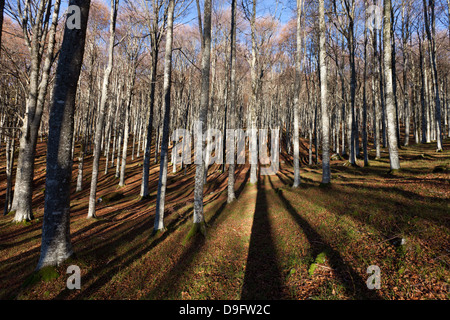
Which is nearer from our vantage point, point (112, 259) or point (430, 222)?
point (430, 222)

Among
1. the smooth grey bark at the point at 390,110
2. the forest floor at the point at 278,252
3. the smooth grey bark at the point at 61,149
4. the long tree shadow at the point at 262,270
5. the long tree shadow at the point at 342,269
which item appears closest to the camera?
the long tree shadow at the point at 342,269

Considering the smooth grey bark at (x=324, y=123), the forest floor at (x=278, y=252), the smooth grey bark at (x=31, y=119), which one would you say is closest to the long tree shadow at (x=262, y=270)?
the forest floor at (x=278, y=252)

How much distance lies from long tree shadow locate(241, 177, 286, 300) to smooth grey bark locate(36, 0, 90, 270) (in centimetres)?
433

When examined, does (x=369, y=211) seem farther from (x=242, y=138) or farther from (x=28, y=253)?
(x=242, y=138)

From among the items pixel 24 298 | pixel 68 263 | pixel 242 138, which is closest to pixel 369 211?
pixel 68 263

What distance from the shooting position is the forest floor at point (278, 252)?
356 cm

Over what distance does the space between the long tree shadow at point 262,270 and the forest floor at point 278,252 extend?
0.08ft

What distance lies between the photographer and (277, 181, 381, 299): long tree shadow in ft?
10.6

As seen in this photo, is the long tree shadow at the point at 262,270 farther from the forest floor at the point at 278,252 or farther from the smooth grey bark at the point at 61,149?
the smooth grey bark at the point at 61,149
